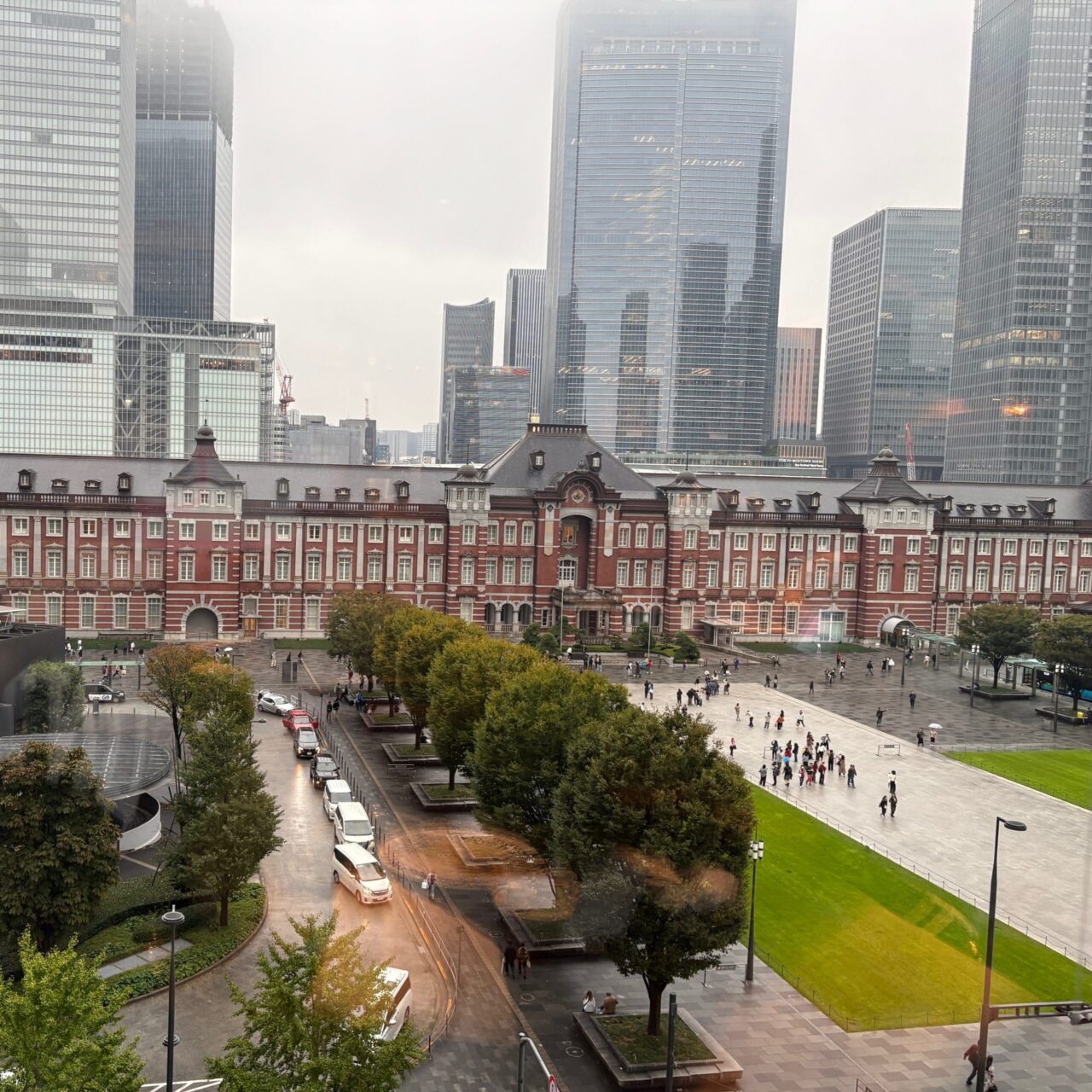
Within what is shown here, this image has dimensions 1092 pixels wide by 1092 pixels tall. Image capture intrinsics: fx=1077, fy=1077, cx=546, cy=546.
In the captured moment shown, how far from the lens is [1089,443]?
181 m

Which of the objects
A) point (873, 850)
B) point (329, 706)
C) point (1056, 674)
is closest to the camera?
point (873, 850)

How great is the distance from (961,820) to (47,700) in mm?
45155

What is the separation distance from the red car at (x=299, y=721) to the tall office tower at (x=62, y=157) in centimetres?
12886

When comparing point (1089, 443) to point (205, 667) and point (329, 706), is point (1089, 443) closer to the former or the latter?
point (329, 706)

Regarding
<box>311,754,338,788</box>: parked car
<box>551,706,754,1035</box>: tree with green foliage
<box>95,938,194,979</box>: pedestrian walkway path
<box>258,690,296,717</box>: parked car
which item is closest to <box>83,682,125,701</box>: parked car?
<box>258,690,296,717</box>: parked car

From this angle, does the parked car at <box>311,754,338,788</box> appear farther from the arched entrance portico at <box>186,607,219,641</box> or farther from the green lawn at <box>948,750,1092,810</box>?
the arched entrance portico at <box>186,607,219,641</box>

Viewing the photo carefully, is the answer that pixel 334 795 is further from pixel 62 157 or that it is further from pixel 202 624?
pixel 62 157

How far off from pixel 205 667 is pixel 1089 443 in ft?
549

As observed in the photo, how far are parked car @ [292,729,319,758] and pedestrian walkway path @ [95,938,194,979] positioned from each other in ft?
76.1

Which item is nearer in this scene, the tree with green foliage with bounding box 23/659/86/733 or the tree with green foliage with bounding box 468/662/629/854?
the tree with green foliage with bounding box 468/662/629/854

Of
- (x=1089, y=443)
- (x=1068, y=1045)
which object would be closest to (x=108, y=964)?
(x=1068, y=1045)

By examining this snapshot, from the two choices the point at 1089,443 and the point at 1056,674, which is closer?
the point at 1056,674

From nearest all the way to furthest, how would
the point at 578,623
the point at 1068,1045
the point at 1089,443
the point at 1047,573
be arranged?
the point at 1068,1045, the point at 578,623, the point at 1047,573, the point at 1089,443

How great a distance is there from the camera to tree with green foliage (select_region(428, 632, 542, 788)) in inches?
1882
